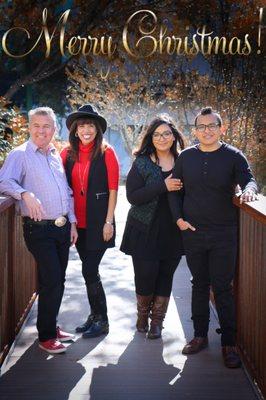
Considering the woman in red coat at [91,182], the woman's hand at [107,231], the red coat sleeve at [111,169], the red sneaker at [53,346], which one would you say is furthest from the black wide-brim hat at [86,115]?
the red sneaker at [53,346]

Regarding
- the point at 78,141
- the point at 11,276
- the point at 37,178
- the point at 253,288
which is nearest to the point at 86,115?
the point at 78,141

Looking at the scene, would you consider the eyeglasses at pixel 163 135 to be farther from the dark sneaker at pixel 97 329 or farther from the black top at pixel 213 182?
the dark sneaker at pixel 97 329

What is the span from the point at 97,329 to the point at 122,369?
33.1 inches

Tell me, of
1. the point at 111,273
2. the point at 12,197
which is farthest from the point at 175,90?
the point at 12,197

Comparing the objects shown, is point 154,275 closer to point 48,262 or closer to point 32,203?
point 48,262

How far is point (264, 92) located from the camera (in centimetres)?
1256

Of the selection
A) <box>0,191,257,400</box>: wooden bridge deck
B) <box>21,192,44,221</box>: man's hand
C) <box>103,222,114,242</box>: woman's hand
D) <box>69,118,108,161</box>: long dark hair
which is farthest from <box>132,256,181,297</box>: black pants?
<box>21,192,44,221</box>: man's hand

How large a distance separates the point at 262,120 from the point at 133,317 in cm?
838

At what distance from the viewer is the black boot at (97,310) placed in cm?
526

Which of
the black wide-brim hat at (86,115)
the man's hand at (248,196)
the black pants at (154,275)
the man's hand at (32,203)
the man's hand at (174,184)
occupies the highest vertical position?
the black wide-brim hat at (86,115)

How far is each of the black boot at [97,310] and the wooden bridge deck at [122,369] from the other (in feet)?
0.27

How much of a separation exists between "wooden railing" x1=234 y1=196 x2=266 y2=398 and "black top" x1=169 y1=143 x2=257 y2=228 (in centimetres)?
Result: 11

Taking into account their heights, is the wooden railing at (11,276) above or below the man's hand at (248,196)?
below

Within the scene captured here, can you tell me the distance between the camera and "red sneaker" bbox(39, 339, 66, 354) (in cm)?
474
